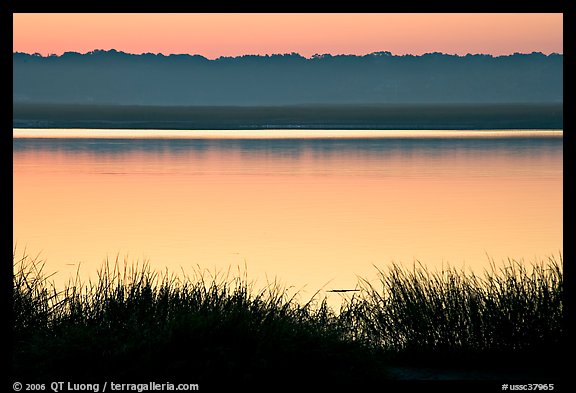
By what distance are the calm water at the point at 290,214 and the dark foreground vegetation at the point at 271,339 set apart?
1.55 m

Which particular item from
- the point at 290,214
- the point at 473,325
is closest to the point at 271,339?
the point at 473,325

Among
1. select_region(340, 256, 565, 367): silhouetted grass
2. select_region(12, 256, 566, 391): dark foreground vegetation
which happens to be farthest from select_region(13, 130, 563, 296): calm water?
select_region(12, 256, 566, 391): dark foreground vegetation

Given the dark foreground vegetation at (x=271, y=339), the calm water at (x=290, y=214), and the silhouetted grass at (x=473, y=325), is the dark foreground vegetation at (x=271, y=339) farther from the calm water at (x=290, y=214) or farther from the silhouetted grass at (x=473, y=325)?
the calm water at (x=290, y=214)

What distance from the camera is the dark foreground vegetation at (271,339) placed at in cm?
465

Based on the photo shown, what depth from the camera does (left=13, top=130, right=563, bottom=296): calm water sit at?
598 inches

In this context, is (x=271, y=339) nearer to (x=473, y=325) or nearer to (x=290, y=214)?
(x=473, y=325)

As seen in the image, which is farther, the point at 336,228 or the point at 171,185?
the point at 171,185

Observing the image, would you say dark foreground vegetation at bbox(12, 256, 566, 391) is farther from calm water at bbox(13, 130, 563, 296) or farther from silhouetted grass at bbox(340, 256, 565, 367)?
calm water at bbox(13, 130, 563, 296)

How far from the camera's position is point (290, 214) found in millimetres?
20969

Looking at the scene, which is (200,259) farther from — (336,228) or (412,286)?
(412,286)

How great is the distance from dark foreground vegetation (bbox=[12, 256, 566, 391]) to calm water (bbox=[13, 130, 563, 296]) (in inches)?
60.9

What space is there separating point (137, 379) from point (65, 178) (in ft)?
87.1

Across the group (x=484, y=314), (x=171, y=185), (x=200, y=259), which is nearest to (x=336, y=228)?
(x=200, y=259)

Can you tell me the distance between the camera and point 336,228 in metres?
18.9
